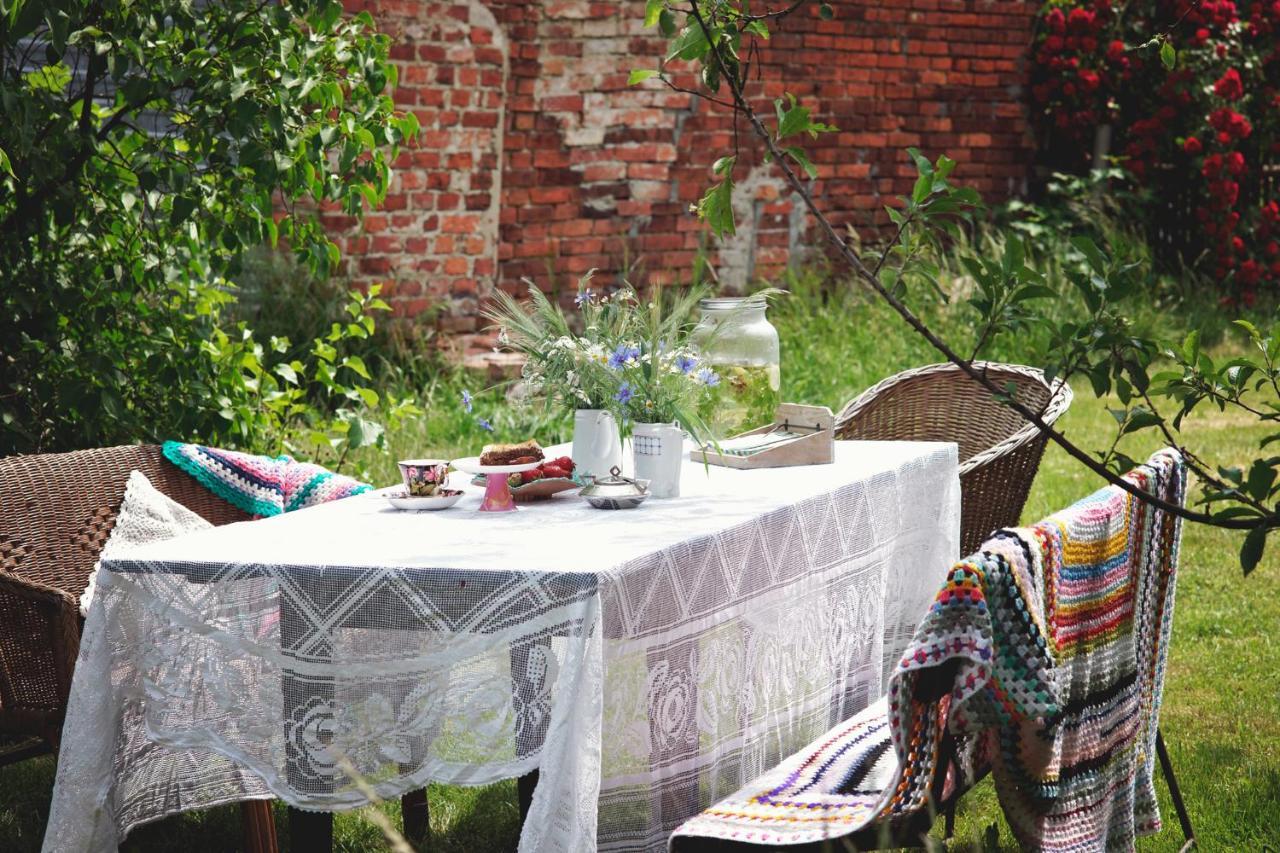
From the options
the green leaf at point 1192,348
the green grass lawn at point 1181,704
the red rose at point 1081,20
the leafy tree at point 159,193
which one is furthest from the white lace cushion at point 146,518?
the red rose at point 1081,20

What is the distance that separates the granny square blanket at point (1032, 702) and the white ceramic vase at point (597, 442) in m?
0.74

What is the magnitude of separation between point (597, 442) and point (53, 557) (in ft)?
4.31

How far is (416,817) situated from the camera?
352cm

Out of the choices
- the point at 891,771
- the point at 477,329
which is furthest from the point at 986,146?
the point at 891,771

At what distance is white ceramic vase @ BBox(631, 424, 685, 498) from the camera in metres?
3.17

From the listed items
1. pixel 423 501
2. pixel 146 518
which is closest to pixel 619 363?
pixel 423 501

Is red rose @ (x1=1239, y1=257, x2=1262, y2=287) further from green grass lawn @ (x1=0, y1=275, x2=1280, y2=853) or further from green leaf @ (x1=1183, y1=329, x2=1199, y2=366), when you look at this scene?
green leaf @ (x1=1183, y1=329, x2=1199, y2=366)

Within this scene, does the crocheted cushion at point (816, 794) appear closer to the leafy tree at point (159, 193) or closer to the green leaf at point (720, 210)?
the green leaf at point (720, 210)

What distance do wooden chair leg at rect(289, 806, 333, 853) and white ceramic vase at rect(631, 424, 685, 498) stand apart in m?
0.94

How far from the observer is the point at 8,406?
420cm

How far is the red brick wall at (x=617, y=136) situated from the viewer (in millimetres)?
7398

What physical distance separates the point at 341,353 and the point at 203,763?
4.42m

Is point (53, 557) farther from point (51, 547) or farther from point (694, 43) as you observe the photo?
point (694, 43)

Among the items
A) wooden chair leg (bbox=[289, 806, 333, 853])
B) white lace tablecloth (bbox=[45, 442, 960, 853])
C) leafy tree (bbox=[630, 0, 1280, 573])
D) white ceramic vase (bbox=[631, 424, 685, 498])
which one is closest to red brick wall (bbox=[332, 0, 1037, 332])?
white ceramic vase (bbox=[631, 424, 685, 498])
